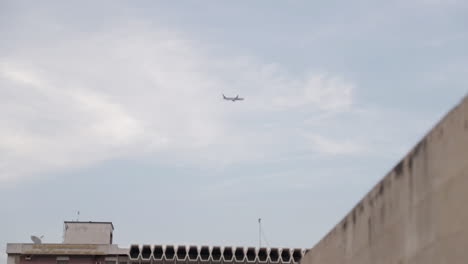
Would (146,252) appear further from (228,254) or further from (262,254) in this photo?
(262,254)

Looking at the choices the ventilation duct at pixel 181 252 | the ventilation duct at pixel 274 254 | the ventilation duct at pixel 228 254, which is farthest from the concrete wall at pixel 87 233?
the ventilation duct at pixel 274 254

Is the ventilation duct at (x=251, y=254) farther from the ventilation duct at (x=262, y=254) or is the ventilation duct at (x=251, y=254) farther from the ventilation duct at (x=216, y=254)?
the ventilation duct at (x=216, y=254)

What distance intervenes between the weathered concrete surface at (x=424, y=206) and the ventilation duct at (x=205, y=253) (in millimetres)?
61425

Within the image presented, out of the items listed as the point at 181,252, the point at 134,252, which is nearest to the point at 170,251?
the point at 181,252

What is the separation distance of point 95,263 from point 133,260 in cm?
397

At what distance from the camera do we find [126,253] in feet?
281

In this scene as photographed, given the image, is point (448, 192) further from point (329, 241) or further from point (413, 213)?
point (329, 241)

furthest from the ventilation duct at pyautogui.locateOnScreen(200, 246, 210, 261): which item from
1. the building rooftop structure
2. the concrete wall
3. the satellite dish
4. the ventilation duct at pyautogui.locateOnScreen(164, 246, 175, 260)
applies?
the satellite dish

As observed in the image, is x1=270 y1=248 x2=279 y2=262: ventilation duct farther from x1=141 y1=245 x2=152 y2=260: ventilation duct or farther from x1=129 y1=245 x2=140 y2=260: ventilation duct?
x1=129 y1=245 x2=140 y2=260: ventilation duct

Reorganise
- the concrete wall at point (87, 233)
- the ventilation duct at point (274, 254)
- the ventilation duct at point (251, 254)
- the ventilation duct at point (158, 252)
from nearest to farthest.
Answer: the ventilation duct at point (158, 252) → the ventilation duct at point (251, 254) → the ventilation duct at point (274, 254) → the concrete wall at point (87, 233)

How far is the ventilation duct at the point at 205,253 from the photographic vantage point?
86.6 meters

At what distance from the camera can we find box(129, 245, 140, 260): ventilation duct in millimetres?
84944

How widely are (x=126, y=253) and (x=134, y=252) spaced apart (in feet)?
2.97

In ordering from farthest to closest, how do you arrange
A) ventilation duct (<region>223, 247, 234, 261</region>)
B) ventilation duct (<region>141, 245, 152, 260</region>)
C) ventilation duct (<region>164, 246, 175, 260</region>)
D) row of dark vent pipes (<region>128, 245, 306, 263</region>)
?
ventilation duct (<region>223, 247, 234, 261</region>) < ventilation duct (<region>164, 246, 175, 260</region>) < row of dark vent pipes (<region>128, 245, 306, 263</region>) < ventilation duct (<region>141, 245, 152, 260</region>)
